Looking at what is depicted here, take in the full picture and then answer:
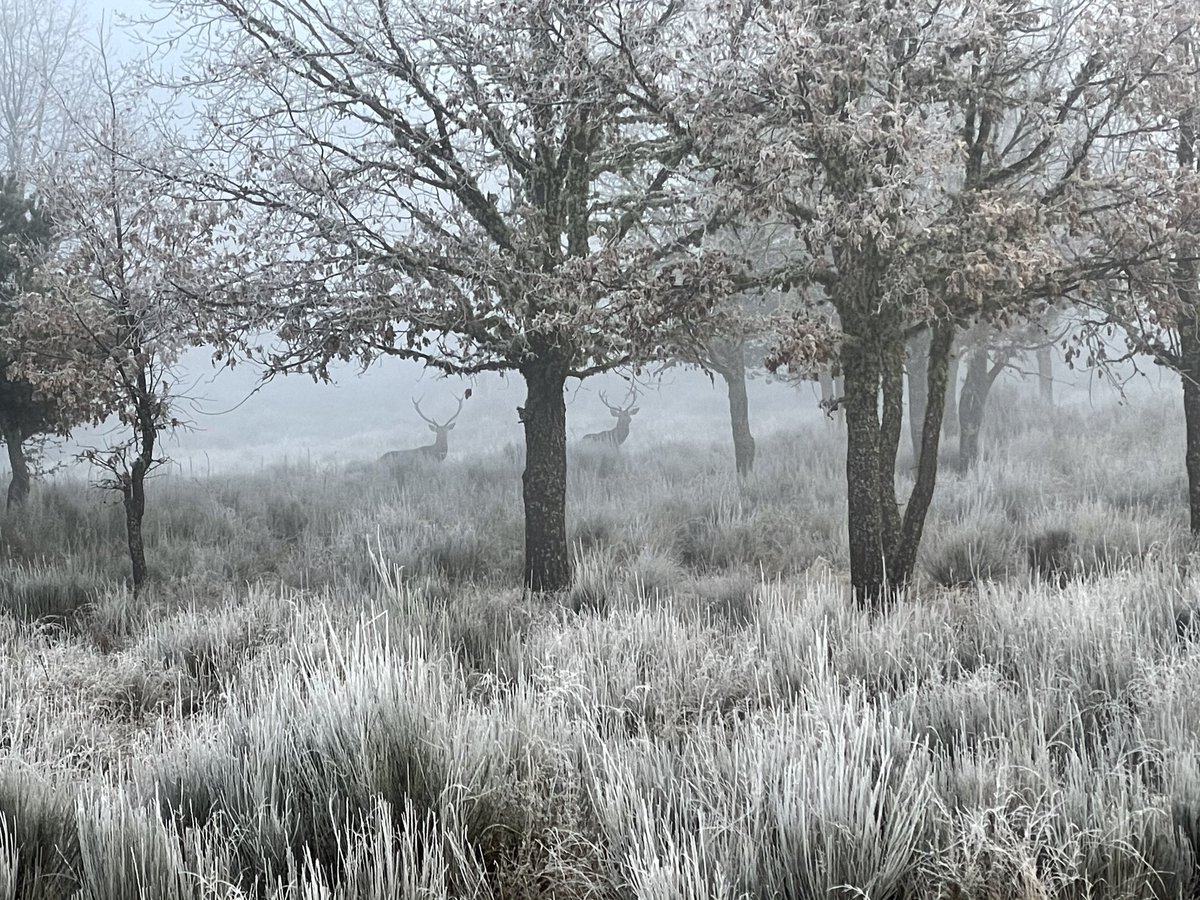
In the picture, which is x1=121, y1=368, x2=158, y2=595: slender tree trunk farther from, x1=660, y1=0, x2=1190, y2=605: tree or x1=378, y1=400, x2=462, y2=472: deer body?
x1=378, y1=400, x2=462, y2=472: deer body

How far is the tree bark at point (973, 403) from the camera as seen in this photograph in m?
19.8

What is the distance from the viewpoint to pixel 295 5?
9719 millimetres

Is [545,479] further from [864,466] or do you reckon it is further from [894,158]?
[894,158]

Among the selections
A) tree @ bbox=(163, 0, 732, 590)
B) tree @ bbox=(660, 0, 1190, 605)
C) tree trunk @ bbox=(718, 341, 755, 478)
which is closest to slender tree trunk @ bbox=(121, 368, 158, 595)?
tree @ bbox=(163, 0, 732, 590)

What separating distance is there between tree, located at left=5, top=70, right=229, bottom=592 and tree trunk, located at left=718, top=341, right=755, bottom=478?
Answer: 11516 millimetres

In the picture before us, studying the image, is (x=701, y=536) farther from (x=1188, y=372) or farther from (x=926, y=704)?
(x=926, y=704)

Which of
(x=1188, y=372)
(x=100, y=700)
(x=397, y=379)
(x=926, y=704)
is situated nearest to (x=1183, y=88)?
(x=1188, y=372)

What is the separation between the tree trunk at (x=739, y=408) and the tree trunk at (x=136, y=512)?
1165 cm

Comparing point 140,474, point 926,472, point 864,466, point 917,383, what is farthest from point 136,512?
point 917,383

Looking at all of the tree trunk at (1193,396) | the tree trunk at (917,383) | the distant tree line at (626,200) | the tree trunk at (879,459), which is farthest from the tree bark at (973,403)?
the tree trunk at (879,459)

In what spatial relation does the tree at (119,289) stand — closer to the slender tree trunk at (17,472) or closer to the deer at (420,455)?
the slender tree trunk at (17,472)

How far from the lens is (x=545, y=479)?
11.2 meters

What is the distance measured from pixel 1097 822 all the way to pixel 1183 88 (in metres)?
6.99

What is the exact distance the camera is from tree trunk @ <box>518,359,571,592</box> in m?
11.1
